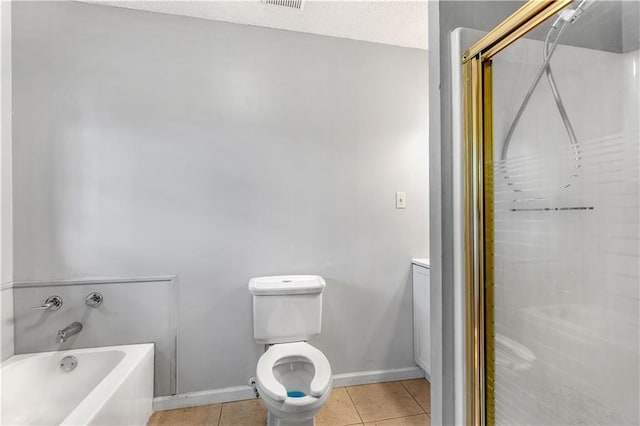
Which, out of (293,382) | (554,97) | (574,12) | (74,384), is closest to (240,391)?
(293,382)

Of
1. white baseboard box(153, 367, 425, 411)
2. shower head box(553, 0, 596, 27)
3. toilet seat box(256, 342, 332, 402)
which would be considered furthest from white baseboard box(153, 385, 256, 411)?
shower head box(553, 0, 596, 27)

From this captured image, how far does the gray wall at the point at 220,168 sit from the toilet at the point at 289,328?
0.59 ft

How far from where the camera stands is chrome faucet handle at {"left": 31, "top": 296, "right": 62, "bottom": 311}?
1496 millimetres

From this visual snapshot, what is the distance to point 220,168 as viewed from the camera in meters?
1.70

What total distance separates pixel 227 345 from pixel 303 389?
535 millimetres

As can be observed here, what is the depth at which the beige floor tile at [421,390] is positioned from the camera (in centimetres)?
167

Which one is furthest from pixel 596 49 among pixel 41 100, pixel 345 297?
pixel 41 100

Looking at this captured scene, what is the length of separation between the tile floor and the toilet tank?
405mm

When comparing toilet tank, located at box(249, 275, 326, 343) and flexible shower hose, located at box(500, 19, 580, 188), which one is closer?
flexible shower hose, located at box(500, 19, 580, 188)

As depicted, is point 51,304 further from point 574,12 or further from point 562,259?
point 574,12

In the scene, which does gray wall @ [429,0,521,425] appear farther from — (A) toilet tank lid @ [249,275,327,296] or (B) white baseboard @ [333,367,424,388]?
(B) white baseboard @ [333,367,424,388]

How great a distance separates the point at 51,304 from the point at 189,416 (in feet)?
3.05

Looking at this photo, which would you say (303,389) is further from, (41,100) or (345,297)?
(41,100)

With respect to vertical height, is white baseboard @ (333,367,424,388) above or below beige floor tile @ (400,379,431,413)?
above
